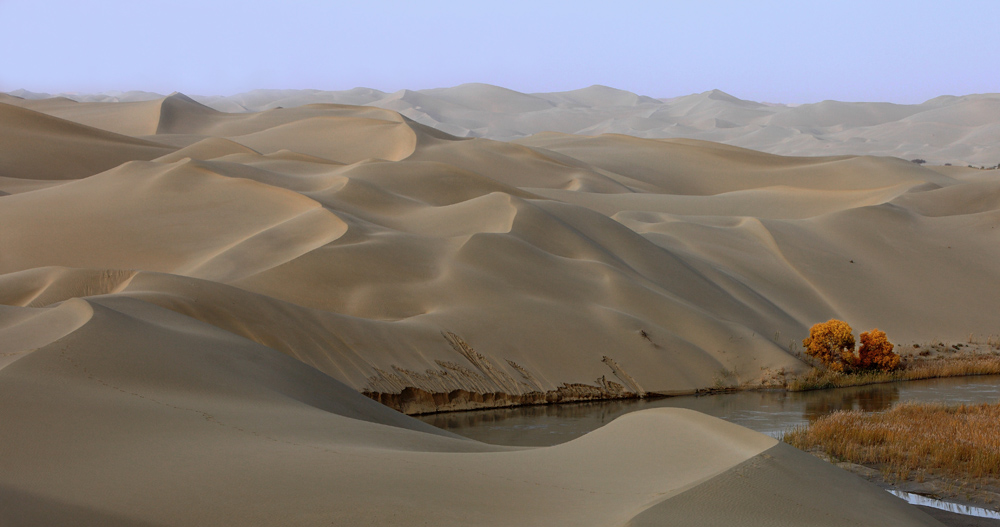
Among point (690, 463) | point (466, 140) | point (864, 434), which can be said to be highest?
point (466, 140)

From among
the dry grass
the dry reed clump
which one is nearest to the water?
the dry reed clump

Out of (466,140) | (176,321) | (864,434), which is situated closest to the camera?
(176,321)

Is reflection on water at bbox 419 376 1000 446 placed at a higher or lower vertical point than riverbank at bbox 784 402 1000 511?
lower

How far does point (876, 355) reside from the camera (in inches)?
770

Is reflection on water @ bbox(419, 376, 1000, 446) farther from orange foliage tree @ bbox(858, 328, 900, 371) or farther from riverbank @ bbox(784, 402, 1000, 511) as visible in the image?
riverbank @ bbox(784, 402, 1000, 511)

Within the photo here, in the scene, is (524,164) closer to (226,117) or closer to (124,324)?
(226,117)

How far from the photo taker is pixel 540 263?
21.3m

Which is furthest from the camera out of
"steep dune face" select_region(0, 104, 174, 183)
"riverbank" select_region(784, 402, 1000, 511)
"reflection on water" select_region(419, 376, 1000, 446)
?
"steep dune face" select_region(0, 104, 174, 183)

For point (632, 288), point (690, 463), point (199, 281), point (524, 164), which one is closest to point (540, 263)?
point (632, 288)

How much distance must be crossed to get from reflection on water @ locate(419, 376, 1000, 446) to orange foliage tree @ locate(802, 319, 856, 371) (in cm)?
116

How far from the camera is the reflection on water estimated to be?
13969 millimetres

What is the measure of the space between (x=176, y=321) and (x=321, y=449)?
5020mm

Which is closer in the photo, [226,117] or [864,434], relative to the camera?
[864,434]

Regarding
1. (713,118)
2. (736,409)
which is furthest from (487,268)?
(713,118)
